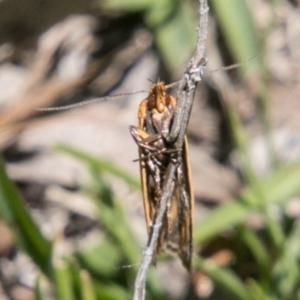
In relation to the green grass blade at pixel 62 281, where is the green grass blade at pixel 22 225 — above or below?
above

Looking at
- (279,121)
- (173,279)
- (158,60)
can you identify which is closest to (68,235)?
(173,279)

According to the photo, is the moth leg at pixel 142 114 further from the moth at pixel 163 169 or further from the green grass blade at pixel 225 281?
the green grass blade at pixel 225 281

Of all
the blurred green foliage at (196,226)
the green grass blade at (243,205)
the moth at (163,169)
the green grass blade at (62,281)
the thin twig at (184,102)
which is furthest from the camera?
the green grass blade at (243,205)

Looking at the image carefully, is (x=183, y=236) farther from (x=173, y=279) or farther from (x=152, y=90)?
(x=173, y=279)

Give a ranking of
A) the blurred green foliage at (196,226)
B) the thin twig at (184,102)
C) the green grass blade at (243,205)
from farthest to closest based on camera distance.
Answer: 1. the green grass blade at (243,205)
2. the blurred green foliage at (196,226)
3. the thin twig at (184,102)

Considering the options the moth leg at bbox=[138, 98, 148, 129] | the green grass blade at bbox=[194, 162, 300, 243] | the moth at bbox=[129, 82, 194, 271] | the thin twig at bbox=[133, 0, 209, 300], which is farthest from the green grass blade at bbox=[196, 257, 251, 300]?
the thin twig at bbox=[133, 0, 209, 300]

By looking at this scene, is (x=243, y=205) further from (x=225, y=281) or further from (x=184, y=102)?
(x=184, y=102)

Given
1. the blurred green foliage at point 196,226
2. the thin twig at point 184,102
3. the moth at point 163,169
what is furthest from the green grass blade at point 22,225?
the thin twig at point 184,102

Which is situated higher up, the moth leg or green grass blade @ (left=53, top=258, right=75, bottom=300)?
the moth leg

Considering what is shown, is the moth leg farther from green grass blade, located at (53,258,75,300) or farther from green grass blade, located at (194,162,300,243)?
green grass blade, located at (194,162,300,243)
